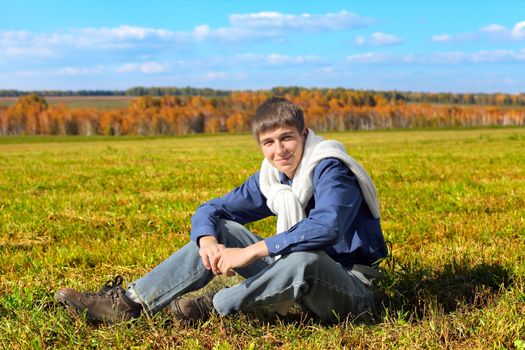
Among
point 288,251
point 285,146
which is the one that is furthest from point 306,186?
point 288,251

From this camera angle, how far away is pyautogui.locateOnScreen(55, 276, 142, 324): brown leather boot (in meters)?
4.17

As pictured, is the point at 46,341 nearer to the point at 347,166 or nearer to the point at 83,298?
the point at 83,298

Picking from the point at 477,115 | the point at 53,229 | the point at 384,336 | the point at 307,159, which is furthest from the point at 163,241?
the point at 477,115

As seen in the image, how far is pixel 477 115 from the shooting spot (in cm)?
17062

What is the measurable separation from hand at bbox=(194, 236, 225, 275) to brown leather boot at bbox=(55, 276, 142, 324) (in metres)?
0.62

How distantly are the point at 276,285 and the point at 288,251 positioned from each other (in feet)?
0.82

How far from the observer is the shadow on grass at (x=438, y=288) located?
4406 mm

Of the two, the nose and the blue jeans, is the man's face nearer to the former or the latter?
the nose

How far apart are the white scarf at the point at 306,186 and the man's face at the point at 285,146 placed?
0.05 metres

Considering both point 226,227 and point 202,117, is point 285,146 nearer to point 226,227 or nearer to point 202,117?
point 226,227

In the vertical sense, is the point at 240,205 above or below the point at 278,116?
below

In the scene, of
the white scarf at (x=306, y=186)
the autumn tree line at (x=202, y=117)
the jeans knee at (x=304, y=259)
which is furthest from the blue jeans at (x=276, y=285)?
the autumn tree line at (x=202, y=117)

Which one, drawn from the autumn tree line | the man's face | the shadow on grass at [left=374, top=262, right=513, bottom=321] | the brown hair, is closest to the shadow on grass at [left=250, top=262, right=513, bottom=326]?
the shadow on grass at [left=374, top=262, right=513, bottom=321]

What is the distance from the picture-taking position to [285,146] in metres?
4.13
